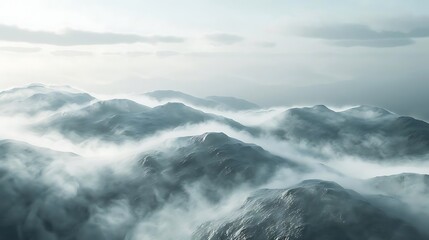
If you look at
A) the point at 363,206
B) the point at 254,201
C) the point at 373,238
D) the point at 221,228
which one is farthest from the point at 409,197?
the point at 221,228

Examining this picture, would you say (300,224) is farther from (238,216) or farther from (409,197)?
(409,197)

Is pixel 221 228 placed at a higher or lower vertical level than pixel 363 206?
lower

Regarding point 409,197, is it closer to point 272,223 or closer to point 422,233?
point 422,233

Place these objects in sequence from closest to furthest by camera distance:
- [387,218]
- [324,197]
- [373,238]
Answer: 1. [373,238]
2. [387,218]
3. [324,197]

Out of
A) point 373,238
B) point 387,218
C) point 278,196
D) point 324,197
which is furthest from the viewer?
point 278,196

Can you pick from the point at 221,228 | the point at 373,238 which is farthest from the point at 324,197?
the point at 221,228

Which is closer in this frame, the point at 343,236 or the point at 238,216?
the point at 343,236
